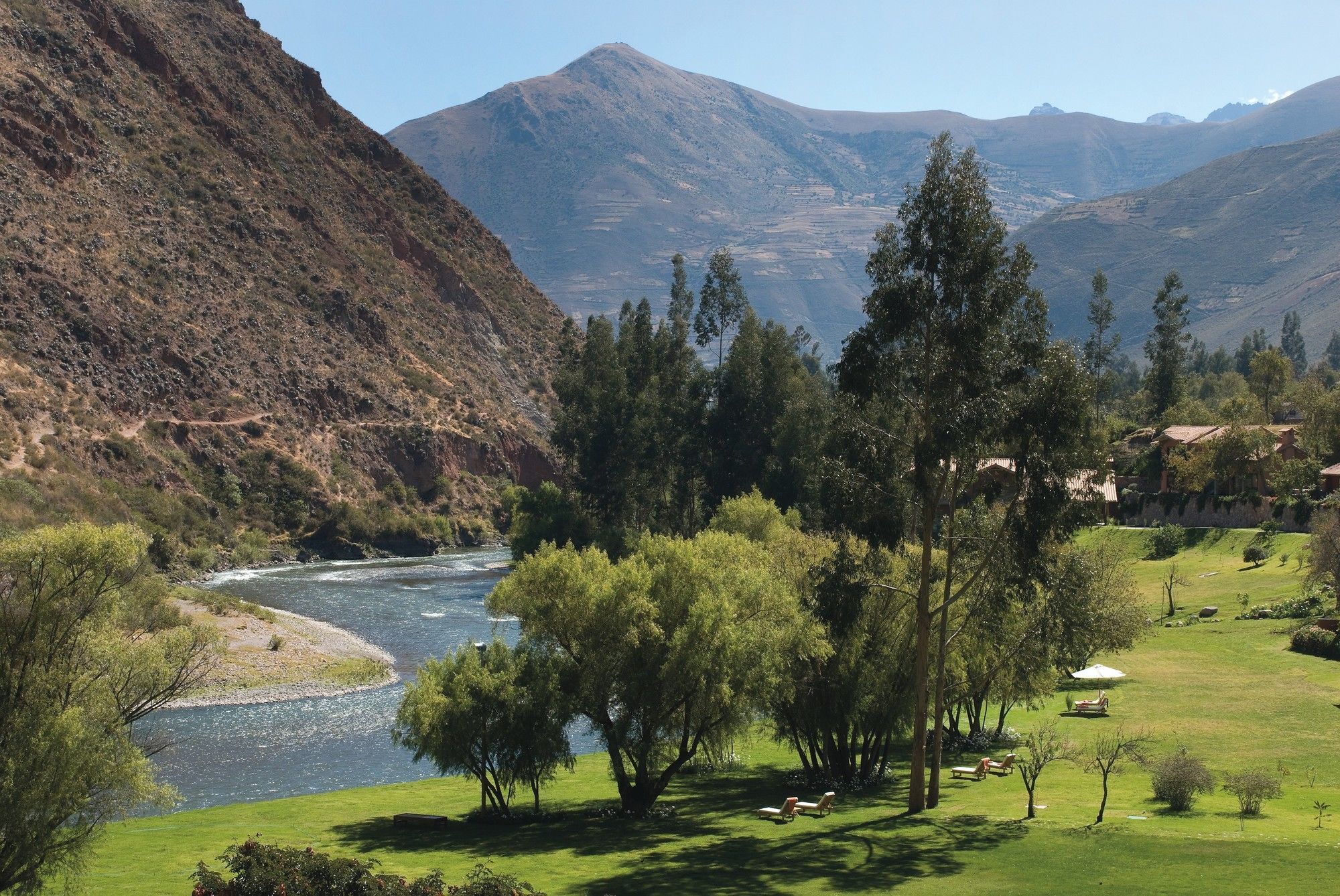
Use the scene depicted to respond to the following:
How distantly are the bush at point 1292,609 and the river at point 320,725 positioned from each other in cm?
3232

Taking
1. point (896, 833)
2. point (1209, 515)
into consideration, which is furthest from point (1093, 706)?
point (1209, 515)

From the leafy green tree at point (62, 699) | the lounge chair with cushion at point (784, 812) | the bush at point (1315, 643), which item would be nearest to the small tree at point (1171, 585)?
the bush at point (1315, 643)

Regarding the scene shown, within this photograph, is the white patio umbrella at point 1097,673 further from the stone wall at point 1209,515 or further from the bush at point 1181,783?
the stone wall at point 1209,515

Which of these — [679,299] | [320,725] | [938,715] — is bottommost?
[320,725]

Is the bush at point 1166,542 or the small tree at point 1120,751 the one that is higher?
the bush at point 1166,542

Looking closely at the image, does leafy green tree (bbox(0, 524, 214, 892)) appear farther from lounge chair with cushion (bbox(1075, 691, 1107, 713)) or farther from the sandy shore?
lounge chair with cushion (bbox(1075, 691, 1107, 713))

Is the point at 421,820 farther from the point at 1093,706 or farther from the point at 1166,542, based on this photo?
the point at 1166,542

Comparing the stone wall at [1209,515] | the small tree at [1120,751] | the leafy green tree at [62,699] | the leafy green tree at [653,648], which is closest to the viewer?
the leafy green tree at [62,699]

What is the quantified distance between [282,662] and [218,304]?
67.5 m

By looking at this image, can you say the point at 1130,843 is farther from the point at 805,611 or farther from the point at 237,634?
the point at 237,634

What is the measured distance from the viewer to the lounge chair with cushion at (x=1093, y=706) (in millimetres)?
43844

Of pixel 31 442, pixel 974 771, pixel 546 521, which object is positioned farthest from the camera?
pixel 546 521

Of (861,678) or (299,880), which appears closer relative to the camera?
(299,880)

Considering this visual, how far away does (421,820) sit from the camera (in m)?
33.4
